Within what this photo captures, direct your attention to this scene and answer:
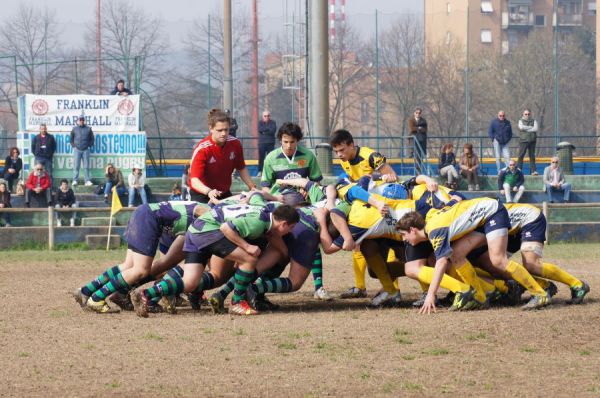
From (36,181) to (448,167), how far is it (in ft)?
29.2

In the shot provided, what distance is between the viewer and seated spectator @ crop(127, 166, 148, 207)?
23844mm

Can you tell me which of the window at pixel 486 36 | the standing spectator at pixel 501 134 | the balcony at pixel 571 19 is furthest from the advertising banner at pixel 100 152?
the balcony at pixel 571 19

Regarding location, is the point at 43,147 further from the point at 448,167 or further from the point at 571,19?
the point at 571,19

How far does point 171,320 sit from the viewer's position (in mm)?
10688

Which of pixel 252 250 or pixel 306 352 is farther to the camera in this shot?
pixel 252 250

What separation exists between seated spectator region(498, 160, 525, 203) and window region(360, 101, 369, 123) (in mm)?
15983

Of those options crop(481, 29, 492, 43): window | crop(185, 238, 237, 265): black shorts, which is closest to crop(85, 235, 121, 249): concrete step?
crop(185, 238, 237, 265): black shorts

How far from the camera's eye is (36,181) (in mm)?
23203

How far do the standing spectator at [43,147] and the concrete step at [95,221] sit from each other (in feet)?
10.3

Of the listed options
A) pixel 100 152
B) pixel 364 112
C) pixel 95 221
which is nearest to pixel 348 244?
pixel 95 221

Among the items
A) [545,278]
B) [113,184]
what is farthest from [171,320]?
[113,184]

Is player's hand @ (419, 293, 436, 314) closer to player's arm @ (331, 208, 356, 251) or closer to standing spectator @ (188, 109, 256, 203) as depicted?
player's arm @ (331, 208, 356, 251)

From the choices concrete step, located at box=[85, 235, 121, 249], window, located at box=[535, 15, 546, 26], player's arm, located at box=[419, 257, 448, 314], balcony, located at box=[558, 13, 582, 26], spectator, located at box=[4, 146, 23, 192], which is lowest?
concrete step, located at box=[85, 235, 121, 249]

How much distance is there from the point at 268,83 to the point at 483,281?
111 ft
